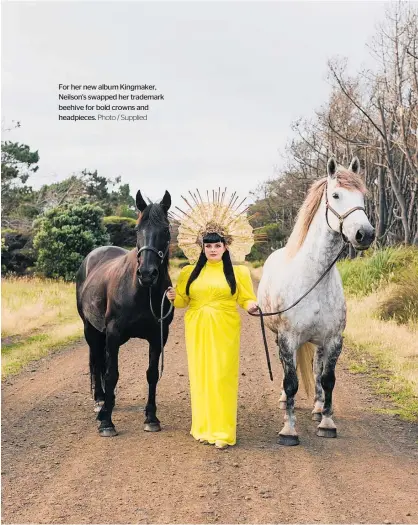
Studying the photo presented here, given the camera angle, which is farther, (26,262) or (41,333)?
(26,262)

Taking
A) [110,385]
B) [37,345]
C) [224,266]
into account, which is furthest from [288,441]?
[37,345]

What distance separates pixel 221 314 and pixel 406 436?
2.04 metres

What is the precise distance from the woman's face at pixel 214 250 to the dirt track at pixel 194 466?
1634 millimetres

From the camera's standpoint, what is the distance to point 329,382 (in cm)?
623

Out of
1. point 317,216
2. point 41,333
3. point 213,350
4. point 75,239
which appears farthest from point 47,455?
point 75,239

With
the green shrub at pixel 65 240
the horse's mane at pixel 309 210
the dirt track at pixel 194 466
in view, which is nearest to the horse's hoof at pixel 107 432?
Answer: the dirt track at pixel 194 466

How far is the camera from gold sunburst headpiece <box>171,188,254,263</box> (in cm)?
606

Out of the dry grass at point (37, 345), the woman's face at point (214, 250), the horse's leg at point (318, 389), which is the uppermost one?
the woman's face at point (214, 250)

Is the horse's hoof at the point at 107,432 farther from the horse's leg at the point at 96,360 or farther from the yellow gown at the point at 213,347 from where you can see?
the horse's leg at the point at 96,360

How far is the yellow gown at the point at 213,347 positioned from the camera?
583cm

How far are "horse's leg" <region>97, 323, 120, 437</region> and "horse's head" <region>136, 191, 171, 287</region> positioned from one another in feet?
2.48

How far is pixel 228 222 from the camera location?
608 cm

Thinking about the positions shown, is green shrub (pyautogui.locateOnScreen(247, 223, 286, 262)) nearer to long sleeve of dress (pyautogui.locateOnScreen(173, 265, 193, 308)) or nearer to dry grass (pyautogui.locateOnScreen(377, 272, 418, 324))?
dry grass (pyautogui.locateOnScreen(377, 272, 418, 324))

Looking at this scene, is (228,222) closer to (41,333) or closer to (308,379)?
(308,379)
